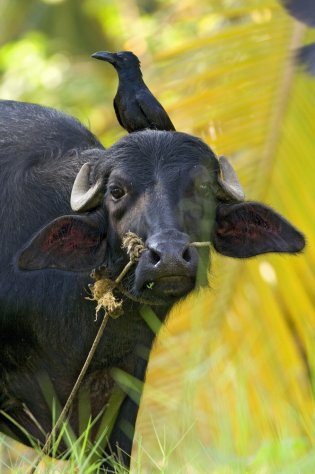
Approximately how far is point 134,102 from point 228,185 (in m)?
0.68

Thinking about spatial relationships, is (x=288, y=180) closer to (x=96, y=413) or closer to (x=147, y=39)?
(x=147, y=39)

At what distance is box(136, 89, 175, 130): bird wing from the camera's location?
6.84 metres

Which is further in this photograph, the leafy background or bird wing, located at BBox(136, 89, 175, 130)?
the leafy background

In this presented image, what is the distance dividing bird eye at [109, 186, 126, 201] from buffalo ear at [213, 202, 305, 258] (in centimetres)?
53

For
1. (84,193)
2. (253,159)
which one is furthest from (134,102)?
(253,159)

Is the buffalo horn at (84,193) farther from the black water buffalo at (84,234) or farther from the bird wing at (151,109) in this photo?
the bird wing at (151,109)

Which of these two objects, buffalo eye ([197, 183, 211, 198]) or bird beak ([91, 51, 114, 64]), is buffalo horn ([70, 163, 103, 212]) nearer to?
buffalo eye ([197, 183, 211, 198])

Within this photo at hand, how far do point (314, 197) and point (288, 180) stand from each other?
28 centimetres

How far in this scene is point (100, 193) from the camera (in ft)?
21.4

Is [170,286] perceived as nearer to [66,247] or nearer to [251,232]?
[66,247]

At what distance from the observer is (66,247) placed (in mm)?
6426

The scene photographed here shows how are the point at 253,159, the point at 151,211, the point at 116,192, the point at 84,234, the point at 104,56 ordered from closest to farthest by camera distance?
1. the point at 151,211
2. the point at 116,192
3. the point at 84,234
4. the point at 104,56
5. the point at 253,159

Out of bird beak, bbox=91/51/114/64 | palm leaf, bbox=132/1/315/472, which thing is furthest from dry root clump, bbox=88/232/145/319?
palm leaf, bbox=132/1/315/472

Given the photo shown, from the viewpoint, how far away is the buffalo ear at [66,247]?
6.28 m
